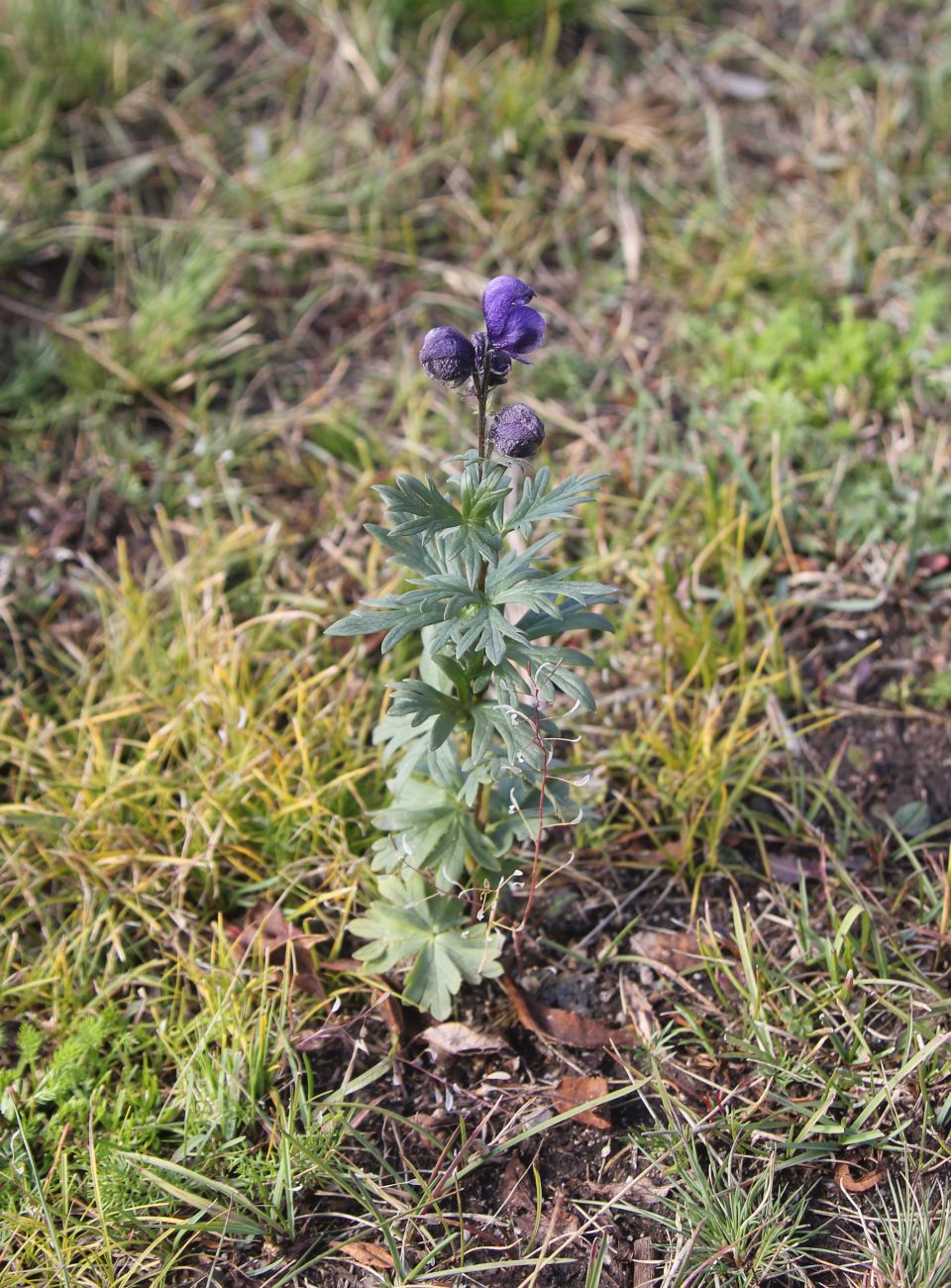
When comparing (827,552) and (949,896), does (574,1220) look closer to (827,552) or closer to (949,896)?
(949,896)

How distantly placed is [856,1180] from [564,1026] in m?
0.70

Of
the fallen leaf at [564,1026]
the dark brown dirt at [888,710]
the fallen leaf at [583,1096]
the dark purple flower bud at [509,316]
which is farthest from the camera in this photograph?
the dark brown dirt at [888,710]

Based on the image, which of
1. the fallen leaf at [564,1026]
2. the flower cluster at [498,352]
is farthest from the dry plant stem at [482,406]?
the fallen leaf at [564,1026]

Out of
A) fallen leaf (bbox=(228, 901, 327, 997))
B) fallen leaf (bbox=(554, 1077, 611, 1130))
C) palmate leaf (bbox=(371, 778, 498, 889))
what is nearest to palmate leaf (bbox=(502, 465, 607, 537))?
palmate leaf (bbox=(371, 778, 498, 889))

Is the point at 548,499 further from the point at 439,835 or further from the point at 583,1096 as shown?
the point at 583,1096

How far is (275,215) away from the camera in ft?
14.7

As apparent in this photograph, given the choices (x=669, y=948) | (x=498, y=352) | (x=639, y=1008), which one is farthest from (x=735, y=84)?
(x=639, y=1008)

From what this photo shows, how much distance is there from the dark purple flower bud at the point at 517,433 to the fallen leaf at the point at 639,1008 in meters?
1.36

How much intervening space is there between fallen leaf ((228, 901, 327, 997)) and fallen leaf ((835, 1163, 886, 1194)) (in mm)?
1228

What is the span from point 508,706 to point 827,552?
5.94ft

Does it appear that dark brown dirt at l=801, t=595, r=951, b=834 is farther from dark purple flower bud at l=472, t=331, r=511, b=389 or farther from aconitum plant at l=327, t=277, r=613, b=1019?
dark purple flower bud at l=472, t=331, r=511, b=389

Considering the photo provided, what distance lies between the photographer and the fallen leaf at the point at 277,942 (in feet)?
9.09

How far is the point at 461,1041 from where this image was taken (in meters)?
2.68

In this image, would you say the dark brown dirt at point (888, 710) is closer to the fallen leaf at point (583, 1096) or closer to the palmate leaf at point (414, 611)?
the fallen leaf at point (583, 1096)
